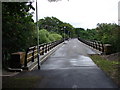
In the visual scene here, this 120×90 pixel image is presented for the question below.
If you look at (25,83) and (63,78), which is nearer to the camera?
(25,83)

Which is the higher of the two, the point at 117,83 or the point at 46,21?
the point at 46,21

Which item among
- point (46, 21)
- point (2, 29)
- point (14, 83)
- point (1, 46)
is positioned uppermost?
point (46, 21)

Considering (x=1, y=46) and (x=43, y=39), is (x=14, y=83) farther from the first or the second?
(x=43, y=39)

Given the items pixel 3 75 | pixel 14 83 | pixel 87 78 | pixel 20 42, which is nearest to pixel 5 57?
pixel 20 42

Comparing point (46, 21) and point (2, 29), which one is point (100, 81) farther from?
point (46, 21)

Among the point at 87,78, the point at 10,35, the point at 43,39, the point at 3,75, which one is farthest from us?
the point at 43,39

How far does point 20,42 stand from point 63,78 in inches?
214

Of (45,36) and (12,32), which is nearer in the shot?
(12,32)

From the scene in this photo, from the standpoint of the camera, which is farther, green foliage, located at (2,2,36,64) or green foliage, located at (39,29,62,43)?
green foliage, located at (39,29,62,43)

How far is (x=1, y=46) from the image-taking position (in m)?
11.3

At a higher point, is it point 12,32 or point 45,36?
point 12,32

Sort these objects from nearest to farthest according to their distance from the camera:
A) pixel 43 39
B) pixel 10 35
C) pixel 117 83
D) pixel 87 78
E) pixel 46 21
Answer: pixel 117 83 → pixel 87 78 → pixel 10 35 → pixel 43 39 → pixel 46 21

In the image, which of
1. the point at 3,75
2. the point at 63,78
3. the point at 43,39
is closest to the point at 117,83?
the point at 63,78

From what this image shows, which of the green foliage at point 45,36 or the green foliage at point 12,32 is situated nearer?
the green foliage at point 12,32
